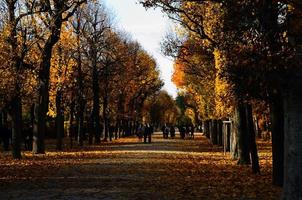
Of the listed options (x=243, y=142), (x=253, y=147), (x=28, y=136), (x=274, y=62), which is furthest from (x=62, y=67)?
(x=274, y=62)

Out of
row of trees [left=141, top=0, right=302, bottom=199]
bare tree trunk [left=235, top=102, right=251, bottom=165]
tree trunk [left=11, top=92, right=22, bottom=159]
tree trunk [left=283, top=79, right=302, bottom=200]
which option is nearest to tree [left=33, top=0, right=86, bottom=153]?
tree trunk [left=11, top=92, right=22, bottom=159]

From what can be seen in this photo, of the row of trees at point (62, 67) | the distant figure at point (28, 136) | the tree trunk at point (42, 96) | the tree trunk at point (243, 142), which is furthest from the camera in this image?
the distant figure at point (28, 136)

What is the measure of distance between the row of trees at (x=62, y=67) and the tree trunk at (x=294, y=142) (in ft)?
62.2

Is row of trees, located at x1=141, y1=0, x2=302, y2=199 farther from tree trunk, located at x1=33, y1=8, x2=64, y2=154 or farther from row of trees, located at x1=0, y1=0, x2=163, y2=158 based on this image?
tree trunk, located at x1=33, y1=8, x2=64, y2=154

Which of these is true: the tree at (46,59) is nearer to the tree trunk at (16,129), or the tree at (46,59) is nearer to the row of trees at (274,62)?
the tree trunk at (16,129)

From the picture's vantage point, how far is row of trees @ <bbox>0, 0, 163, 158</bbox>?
30.2 metres

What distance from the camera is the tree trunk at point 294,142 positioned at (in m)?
12.1

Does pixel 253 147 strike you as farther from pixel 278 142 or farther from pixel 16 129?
pixel 16 129

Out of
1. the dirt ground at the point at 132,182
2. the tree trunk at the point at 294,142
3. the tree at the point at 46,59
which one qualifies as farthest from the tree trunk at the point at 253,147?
the tree at the point at 46,59

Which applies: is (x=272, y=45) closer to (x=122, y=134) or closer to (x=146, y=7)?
(x=146, y=7)

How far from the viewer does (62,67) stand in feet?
149

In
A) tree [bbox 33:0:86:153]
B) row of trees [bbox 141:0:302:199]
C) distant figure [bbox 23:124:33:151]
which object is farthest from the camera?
distant figure [bbox 23:124:33:151]

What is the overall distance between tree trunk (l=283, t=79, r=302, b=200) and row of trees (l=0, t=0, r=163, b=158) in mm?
18968

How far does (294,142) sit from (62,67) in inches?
1370
